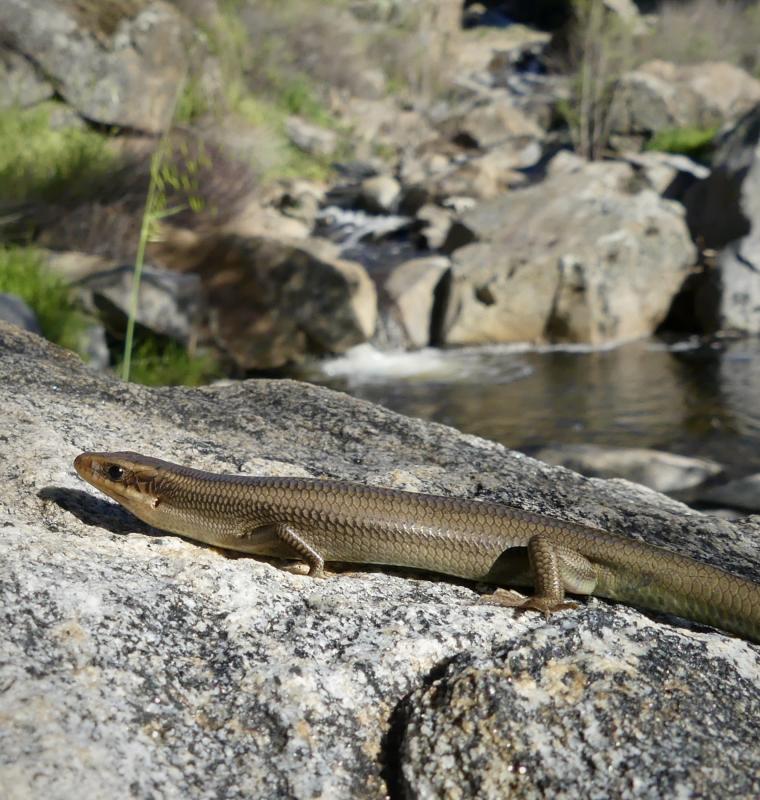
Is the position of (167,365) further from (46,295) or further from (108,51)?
(108,51)

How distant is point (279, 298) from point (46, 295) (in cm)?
460

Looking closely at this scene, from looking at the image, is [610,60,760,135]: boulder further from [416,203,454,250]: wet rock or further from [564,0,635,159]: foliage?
[416,203,454,250]: wet rock

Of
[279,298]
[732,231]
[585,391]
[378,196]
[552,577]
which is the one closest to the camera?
[552,577]

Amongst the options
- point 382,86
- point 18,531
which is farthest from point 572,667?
point 382,86

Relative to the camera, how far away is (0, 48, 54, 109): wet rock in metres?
15.7

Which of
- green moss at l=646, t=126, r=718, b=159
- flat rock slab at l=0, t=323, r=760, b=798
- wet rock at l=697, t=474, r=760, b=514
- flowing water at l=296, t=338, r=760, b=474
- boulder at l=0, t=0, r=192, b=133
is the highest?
boulder at l=0, t=0, r=192, b=133

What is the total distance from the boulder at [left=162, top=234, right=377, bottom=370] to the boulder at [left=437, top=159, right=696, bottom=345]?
7.07 ft

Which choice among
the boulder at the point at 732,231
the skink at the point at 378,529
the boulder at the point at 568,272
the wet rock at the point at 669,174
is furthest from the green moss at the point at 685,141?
the skink at the point at 378,529

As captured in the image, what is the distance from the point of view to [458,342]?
15.2m

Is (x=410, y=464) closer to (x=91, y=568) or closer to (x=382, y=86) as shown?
(x=91, y=568)

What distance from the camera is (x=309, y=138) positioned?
88.5ft

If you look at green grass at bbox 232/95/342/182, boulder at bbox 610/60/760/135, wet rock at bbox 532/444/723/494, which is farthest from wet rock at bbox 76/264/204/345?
boulder at bbox 610/60/760/135

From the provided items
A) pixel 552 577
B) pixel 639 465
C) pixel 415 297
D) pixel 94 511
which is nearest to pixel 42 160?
pixel 415 297

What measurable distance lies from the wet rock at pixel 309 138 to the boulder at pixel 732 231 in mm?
13182
